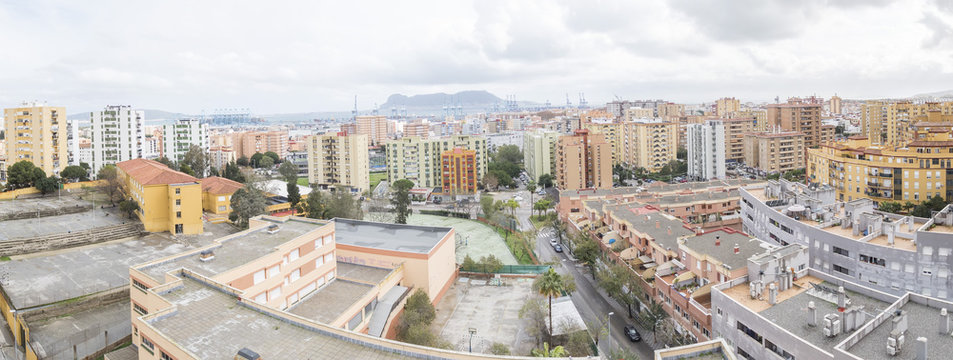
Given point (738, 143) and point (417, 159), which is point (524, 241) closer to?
point (417, 159)

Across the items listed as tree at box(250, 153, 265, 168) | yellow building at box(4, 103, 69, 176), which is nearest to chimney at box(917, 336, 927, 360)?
yellow building at box(4, 103, 69, 176)

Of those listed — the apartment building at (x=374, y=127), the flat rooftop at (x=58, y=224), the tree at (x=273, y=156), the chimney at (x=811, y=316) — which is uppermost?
the apartment building at (x=374, y=127)

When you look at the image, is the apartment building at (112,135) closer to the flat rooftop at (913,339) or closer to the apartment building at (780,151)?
the flat rooftop at (913,339)

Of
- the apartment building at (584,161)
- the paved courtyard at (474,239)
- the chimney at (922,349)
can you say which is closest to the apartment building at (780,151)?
the apartment building at (584,161)

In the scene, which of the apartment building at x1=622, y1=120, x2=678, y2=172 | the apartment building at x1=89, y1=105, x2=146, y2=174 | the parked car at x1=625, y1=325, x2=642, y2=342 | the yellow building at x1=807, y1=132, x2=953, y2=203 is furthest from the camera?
the apartment building at x1=622, y1=120, x2=678, y2=172

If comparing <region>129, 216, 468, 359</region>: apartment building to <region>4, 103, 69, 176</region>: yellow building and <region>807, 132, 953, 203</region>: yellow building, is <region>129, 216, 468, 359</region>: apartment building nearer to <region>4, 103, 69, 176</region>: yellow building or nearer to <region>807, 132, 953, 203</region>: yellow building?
<region>807, 132, 953, 203</region>: yellow building

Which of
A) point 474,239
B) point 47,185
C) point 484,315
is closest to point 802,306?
point 484,315
